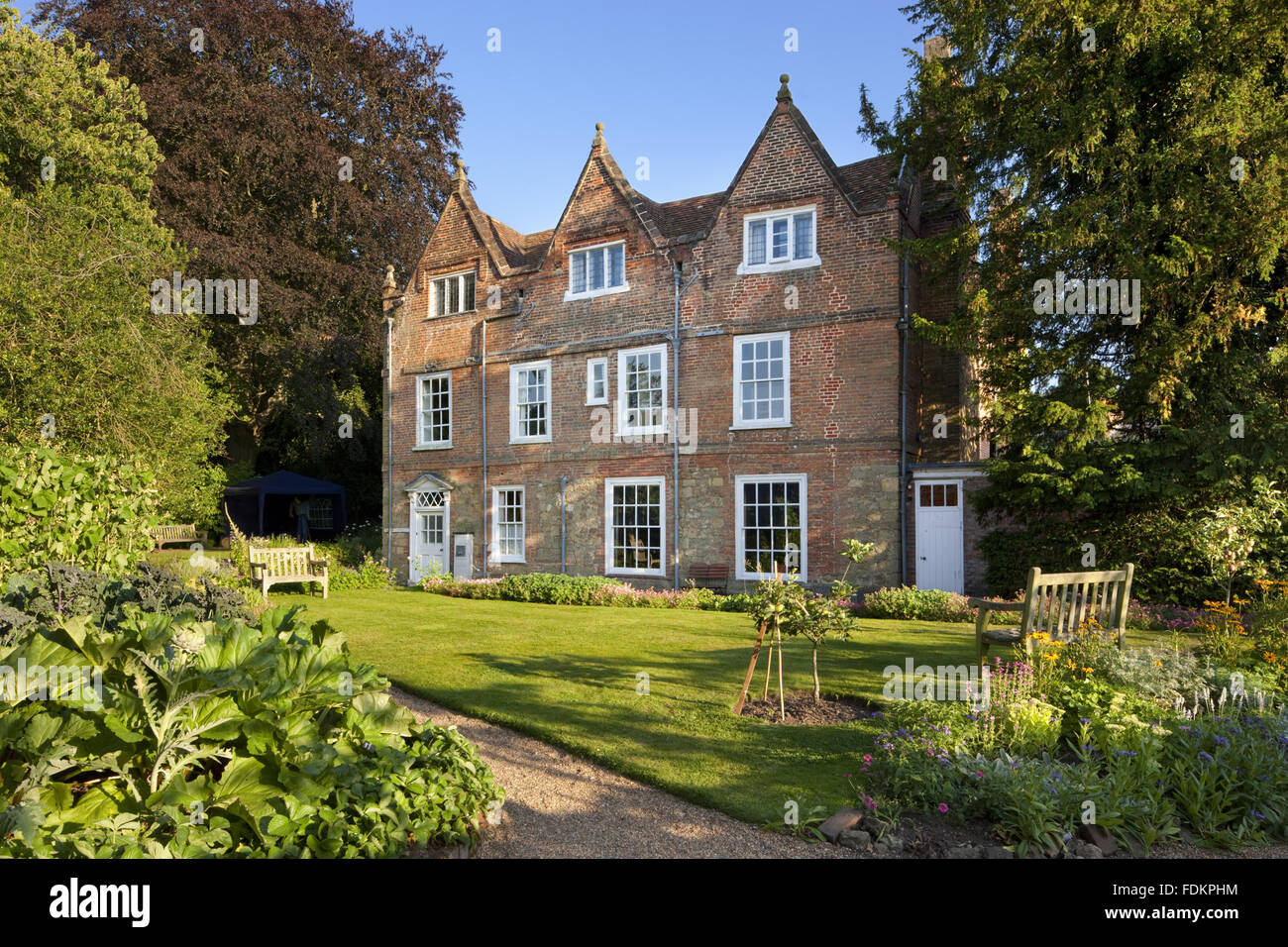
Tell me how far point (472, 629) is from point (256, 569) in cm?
658

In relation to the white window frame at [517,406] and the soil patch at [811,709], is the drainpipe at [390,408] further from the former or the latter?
the soil patch at [811,709]

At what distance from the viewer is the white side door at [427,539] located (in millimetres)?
23047

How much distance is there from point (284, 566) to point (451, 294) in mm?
10463

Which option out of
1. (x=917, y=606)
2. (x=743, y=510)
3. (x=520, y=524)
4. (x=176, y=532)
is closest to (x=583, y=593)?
(x=743, y=510)

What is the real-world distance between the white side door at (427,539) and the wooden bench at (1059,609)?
58.1 feet

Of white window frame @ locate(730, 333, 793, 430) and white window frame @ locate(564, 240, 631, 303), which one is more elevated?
white window frame @ locate(564, 240, 631, 303)

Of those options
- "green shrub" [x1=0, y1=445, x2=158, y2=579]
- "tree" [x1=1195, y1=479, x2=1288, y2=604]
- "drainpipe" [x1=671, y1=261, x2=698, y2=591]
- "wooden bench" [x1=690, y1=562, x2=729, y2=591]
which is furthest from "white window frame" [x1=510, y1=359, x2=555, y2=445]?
"tree" [x1=1195, y1=479, x2=1288, y2=604]

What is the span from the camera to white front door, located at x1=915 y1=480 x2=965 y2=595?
16281mm

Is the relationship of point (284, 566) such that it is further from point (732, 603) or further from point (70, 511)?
point (70, 511)

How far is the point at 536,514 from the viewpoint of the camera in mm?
21312

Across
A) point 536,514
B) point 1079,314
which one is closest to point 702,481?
point 536,514

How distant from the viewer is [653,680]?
852 centimetres

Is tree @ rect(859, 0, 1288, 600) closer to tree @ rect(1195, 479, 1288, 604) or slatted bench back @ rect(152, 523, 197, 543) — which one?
tree @ rect(1195, 479, 1288, 604)

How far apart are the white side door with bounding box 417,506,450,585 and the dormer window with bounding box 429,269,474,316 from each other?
6201 millimetres
